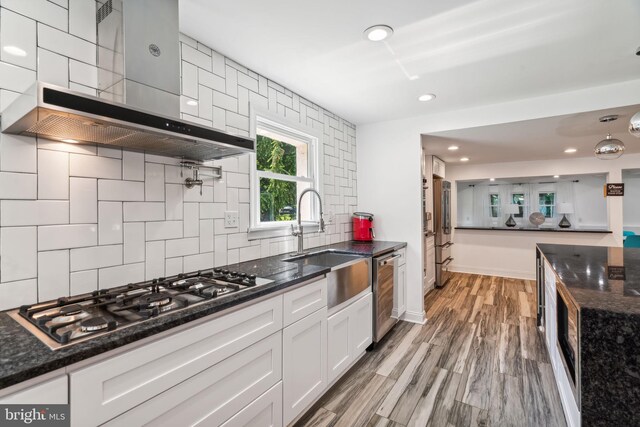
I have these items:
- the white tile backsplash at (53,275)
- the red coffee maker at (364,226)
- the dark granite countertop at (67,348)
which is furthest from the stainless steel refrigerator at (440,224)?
the white tile backsplash at (53,275)

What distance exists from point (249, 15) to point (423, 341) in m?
3.06

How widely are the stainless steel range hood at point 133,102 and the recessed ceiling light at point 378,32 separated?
1.02m

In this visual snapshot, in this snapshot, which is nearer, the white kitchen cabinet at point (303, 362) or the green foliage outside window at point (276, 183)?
the white kitchen cabinet at point (303, 362)

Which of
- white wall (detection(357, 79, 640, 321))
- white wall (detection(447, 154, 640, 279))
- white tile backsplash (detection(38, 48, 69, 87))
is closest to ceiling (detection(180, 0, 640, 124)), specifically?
white wall (detection(357, 79, 640, 321))

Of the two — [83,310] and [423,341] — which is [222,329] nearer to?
[83,310]

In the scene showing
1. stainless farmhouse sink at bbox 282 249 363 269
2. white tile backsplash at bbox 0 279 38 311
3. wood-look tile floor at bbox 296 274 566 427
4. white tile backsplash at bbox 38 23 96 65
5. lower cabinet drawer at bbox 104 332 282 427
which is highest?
white tile backsplash at bbox 38 23 96 65

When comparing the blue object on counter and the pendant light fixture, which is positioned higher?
the pendant light fixture

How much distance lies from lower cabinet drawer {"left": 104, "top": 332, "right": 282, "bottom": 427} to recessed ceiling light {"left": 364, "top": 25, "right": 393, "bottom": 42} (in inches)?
72.6

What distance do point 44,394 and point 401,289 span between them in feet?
9.90

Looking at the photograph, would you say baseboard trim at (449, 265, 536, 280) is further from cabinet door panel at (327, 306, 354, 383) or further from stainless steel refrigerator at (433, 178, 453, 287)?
cabinet door panel at (327, 306, 354, 383)

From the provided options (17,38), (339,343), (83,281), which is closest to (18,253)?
(83,281)

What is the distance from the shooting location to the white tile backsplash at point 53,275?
4.06 feet

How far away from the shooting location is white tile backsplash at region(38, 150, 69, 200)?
4.10 ft

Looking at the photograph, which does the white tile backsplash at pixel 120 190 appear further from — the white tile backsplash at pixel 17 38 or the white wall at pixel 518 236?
the white wall at pixel 518 236
